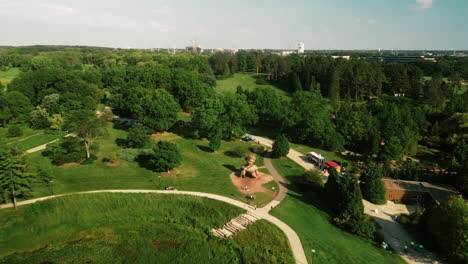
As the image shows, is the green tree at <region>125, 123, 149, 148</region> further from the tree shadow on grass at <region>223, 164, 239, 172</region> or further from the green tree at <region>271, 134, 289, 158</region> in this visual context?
the green tree at <region>271, 134, 289, 158</region>

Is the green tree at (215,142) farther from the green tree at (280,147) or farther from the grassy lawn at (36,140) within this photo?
the grassy lawn at (36,140)

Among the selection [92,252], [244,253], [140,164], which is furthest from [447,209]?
[140,164]

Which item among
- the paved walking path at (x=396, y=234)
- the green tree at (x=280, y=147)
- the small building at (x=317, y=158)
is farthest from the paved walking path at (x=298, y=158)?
the paved walking path at (x=396, y=234)

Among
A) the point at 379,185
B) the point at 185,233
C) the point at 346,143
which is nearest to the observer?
the point at 185,233

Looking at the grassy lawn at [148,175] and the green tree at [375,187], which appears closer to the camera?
the green tree at [375,187]

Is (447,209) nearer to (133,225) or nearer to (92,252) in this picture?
(133,225)

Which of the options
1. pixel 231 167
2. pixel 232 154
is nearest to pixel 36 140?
pixel 232 154
